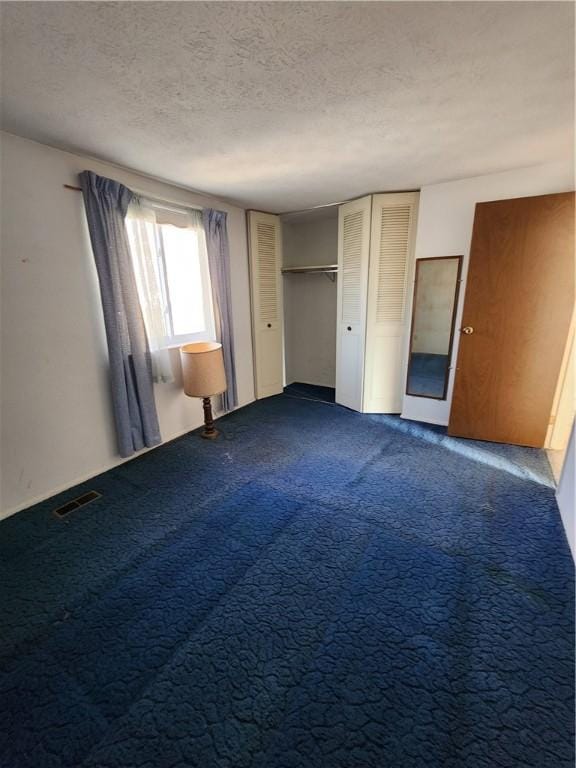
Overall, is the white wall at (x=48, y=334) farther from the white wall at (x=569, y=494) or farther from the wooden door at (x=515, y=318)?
the white wall at (x=569, y=494)

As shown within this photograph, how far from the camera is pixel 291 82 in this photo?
137 centimetres

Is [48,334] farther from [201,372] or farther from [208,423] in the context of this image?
[208,423]

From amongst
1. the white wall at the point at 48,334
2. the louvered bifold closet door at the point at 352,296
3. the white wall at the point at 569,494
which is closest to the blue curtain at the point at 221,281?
the white wall at the point at 48,334

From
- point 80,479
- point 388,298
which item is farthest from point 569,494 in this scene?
point 80,479

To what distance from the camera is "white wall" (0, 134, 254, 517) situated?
1.87 meters

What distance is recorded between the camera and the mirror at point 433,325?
291 cm

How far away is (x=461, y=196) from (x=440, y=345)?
4.19ft

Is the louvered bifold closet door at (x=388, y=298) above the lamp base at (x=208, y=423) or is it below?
above

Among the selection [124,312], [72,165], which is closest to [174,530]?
[124,312]

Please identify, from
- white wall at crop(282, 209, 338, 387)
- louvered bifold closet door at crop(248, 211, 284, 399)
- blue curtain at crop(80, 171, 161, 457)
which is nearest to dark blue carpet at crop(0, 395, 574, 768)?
blue curtain at crop(80, 171, 161, 457)

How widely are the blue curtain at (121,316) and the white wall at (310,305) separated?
2399 millimetres

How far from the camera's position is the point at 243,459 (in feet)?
8.66

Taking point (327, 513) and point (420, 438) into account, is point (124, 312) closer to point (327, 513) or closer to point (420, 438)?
point (327, 513)

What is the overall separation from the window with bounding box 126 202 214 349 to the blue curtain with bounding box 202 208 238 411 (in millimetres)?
74
